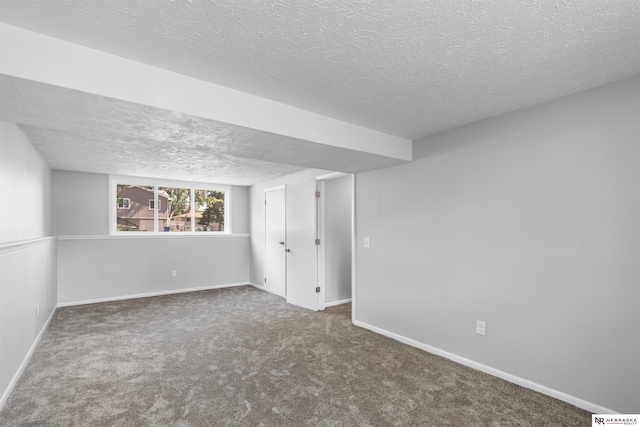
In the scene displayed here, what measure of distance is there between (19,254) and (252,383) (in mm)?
2223

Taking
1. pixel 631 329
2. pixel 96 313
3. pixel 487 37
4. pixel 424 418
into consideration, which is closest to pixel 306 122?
pixel 487 37

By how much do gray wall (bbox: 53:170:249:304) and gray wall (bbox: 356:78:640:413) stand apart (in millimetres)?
4071

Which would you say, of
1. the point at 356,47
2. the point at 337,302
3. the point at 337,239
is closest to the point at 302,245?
the point at 337,239

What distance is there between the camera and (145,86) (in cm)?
186

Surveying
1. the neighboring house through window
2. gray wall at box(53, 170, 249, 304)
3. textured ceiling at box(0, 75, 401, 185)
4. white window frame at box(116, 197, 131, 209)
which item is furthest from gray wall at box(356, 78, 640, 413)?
white window frame at box(116, 197, 131, 209)

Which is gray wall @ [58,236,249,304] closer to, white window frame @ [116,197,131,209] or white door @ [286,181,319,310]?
white window frame @ [116,197,131,209]

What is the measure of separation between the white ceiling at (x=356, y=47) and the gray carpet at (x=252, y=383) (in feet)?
6.36

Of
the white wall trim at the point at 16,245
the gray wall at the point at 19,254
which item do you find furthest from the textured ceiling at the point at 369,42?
the gray wall at the point at 19,254

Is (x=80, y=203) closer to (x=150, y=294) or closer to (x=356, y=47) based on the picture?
(x=150, y=294)

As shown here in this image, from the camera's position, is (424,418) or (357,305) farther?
(357,305)

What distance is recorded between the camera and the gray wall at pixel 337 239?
16.2ft

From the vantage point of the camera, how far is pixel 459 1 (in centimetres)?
135

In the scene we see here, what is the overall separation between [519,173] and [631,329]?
1228mm

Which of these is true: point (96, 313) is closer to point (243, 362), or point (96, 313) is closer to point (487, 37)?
point (243, 362)
